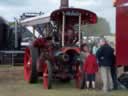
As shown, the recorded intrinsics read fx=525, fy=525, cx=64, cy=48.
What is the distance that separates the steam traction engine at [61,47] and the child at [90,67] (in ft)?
0.85

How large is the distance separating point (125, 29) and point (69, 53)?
2623 mm

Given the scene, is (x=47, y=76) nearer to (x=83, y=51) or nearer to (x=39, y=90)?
(x=39, y=90)

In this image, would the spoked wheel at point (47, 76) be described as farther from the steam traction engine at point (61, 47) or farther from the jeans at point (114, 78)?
the jeans at point (114, 78)

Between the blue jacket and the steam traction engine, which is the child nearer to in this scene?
the steam traction engine

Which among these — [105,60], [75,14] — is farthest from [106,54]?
[75,14]

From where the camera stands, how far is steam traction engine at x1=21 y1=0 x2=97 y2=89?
55.1ft

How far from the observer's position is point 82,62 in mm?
16797

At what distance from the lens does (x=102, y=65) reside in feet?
53.5

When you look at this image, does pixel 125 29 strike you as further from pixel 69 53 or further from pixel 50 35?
pixel 50 35

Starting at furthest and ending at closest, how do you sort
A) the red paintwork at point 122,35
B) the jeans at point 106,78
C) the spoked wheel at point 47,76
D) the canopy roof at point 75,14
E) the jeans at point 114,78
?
the canopy roof at point 75,14 < the jeans at point 114,78 < the spoked wheel at point 47,76 < the jeans at point 106,78 < the red paintwork at point 122,35

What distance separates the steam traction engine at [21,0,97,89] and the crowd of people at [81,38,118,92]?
0.26 meters

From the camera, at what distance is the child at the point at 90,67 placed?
1650 cm

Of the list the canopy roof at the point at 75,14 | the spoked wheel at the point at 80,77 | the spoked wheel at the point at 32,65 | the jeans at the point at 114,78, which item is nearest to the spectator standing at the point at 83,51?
the spoked wheel at the point at 80,77

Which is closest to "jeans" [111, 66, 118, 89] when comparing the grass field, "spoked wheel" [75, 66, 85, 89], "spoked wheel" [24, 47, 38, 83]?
the grass field
